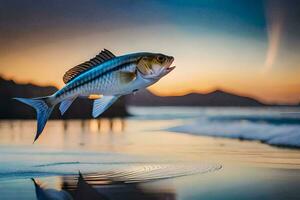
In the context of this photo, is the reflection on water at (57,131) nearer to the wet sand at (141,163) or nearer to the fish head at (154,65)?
the wet sand at (141,163)

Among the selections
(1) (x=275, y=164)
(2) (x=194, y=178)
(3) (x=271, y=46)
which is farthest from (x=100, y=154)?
(3) (x=271, y=46)

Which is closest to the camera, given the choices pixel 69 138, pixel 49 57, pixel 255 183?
pixel 255 183

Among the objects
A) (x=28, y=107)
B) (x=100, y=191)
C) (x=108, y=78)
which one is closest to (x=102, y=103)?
(x=108, y=78)

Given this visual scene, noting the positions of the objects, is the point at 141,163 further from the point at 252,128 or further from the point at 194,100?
the point at 252,128

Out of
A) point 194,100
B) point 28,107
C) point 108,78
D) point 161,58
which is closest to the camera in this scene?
point 161,58

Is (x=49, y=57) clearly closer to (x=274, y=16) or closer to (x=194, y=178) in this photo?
(x=194, y=178)

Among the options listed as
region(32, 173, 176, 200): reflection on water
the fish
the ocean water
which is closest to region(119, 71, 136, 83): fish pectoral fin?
the fish
